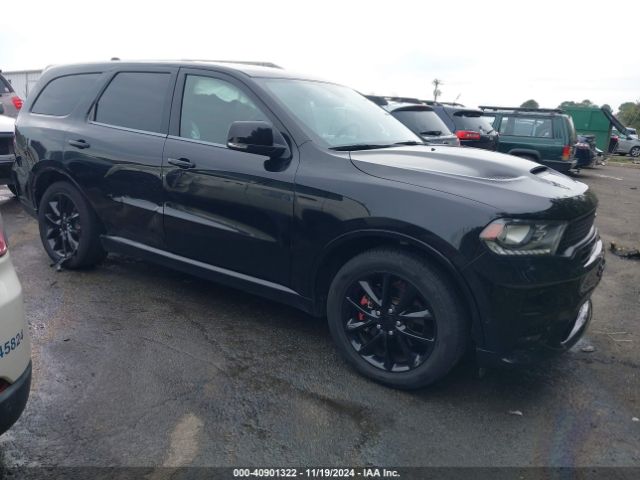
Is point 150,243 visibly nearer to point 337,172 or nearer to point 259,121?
point 259,121

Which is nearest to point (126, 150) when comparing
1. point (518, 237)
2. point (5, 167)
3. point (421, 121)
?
point (518, 237)

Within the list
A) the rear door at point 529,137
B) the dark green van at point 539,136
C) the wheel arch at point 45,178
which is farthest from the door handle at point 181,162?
the rear door at point 529,137

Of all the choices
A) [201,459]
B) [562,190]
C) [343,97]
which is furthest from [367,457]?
[343,97]

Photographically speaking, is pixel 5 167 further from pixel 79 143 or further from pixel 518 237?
pixel 518 237

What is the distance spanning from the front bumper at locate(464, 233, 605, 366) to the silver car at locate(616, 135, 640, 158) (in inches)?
1161

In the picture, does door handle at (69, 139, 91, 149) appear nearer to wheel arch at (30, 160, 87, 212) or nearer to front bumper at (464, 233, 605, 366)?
wheel arch at (30, 160, 87, 212)

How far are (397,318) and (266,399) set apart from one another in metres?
0.85

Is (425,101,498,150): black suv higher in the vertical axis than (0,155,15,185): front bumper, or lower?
higher

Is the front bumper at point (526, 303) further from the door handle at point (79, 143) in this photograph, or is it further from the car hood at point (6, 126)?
the car hood at point (6, 126)

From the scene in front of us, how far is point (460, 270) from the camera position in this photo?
9.11ft

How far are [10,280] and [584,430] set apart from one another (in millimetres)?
2823

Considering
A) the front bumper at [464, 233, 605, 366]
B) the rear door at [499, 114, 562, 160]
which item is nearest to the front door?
the front bumper at [464, 233, 605, 366]

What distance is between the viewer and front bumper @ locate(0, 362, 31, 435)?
208 centimetres

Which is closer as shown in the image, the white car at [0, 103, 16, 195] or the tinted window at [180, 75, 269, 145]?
the tinted window at [180, 75, 269, 145]
